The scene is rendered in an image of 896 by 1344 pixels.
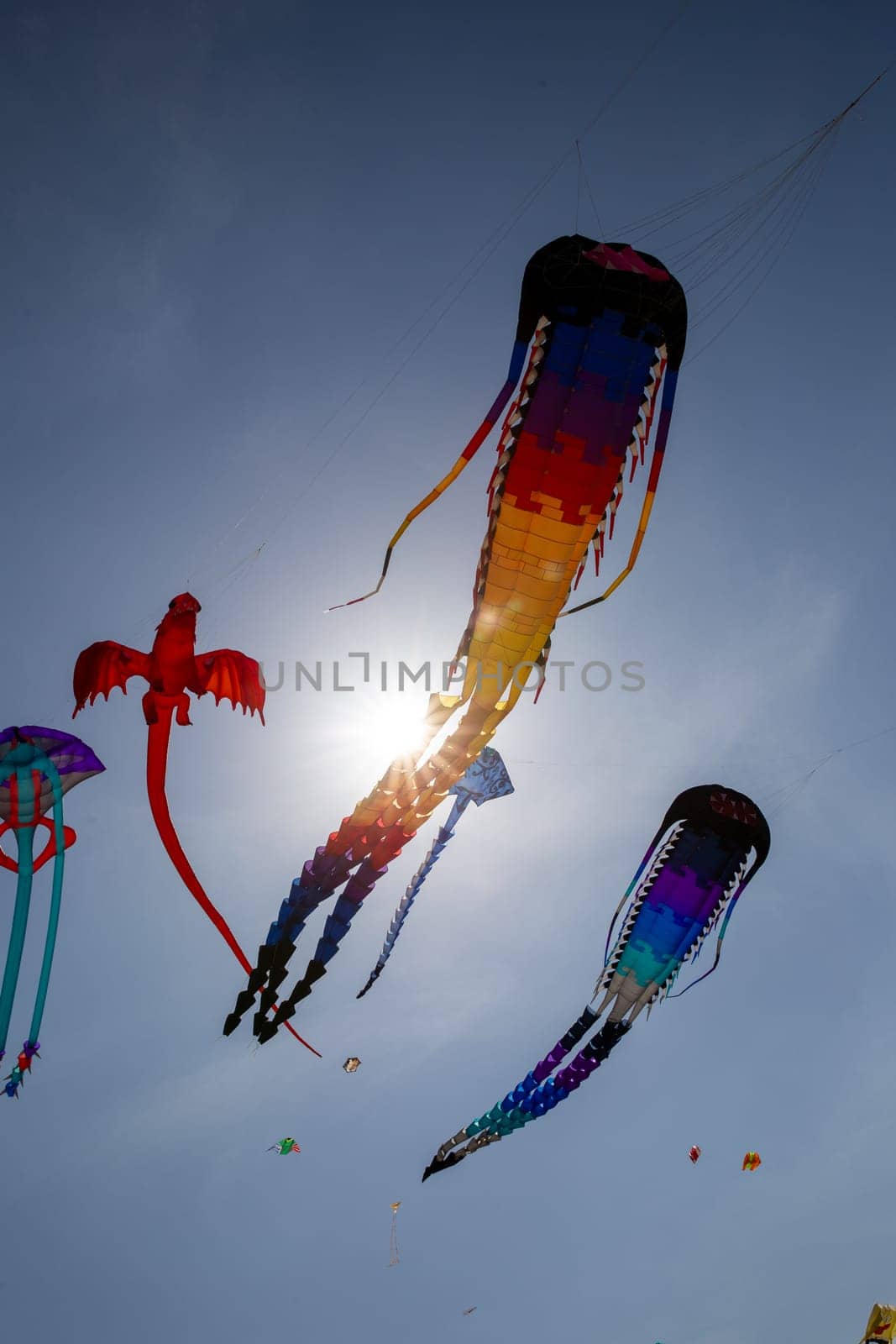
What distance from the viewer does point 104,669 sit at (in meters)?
16.4

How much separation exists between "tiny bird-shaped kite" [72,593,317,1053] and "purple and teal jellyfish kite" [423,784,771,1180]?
917 cm

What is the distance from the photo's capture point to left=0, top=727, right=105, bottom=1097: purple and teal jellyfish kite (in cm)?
1588

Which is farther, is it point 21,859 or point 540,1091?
point 540,1091

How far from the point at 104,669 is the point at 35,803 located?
3180mm

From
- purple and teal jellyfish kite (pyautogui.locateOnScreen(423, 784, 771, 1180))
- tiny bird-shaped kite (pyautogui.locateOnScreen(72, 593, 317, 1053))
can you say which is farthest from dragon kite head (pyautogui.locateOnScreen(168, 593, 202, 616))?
purple and teal jellyfish kite (pyautogui.locateOnScreen(423, 784, 771, 1180))

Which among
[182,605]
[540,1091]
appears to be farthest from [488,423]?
[540,1091]

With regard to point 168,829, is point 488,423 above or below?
above

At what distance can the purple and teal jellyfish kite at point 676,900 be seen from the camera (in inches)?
775

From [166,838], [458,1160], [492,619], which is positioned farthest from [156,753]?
[458,1160]

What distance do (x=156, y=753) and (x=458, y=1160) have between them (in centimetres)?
1583

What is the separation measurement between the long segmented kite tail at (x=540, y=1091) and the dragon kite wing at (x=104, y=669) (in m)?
13.9

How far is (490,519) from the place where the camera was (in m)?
13.0

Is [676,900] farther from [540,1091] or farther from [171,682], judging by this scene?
[171,682]

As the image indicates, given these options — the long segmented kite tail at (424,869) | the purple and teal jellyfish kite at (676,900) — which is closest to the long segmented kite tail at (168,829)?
the long segmented kite tail at (424,869)
